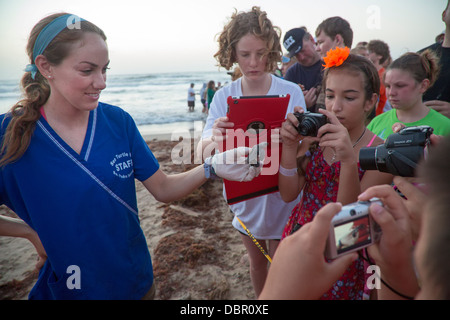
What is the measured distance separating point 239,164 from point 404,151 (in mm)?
887

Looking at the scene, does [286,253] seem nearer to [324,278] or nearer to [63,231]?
[324,278]

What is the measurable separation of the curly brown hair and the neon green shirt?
3.67ft

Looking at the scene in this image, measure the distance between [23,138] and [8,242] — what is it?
383cm

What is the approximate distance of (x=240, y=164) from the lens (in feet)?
5.66

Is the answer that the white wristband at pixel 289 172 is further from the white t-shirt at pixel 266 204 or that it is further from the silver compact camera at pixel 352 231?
the silver compact camera at pixel 352 231

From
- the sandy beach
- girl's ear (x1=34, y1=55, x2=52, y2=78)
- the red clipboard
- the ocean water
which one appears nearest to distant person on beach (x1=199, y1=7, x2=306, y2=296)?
the red clipboard

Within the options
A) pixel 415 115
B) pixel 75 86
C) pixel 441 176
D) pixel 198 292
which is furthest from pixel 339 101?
pixel 198 292

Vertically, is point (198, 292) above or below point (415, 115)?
below

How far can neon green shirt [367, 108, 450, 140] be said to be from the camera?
7.13 ft

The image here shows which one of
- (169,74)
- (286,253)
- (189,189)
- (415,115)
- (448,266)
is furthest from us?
(169,74)

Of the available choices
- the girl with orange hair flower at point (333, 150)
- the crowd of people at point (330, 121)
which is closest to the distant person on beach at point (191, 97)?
the crowd of people at point (330, 121)

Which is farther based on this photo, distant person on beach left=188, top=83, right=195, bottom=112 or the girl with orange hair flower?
distant person on beach left=188, top=83, right=195, bottom=112

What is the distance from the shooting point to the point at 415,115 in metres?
2.33

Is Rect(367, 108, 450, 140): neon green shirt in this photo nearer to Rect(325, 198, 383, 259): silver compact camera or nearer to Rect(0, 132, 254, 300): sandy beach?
Rect(325, 198, 383, 259): silver compact camera
